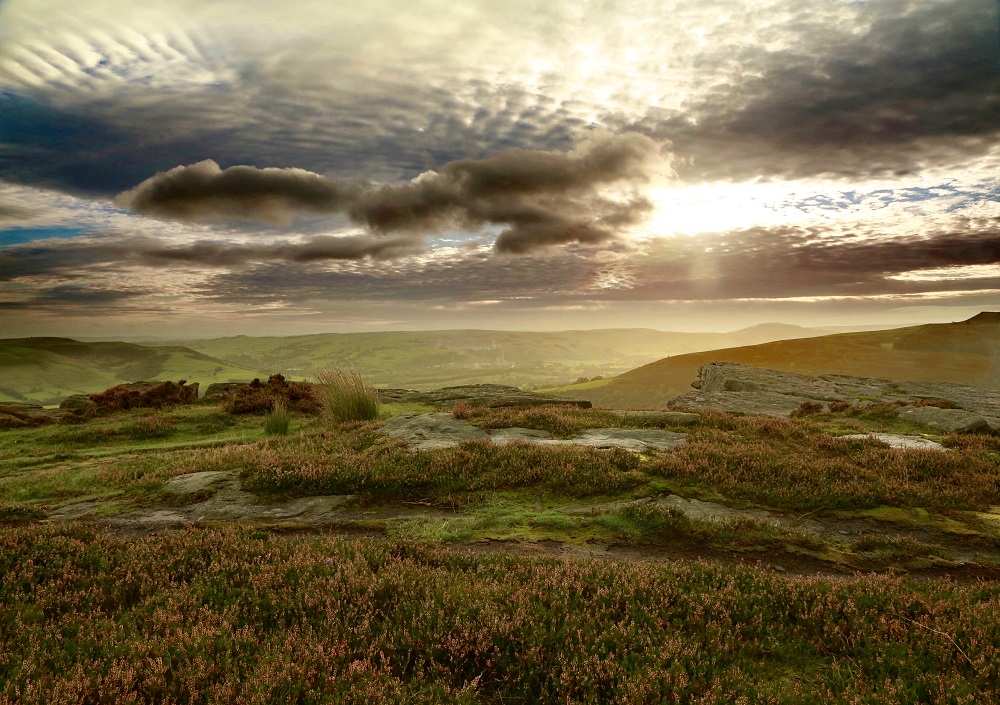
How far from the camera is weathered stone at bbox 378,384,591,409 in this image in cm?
2598

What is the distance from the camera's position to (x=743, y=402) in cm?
2828

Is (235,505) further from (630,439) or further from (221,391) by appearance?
(221,391)

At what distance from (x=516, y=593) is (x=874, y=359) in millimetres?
62880

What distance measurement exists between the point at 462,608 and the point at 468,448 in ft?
24.9

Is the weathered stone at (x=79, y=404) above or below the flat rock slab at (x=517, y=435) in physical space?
below

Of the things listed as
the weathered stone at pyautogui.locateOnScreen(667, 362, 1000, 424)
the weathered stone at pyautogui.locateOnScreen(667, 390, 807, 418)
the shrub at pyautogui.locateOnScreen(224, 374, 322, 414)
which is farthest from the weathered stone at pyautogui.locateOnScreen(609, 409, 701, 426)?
the shrub at pyautogui.locateOnScreen(224, 374, 322, 414)

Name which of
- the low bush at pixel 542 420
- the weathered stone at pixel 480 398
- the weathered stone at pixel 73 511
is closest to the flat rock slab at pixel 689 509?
the low bush at pixel 542 420

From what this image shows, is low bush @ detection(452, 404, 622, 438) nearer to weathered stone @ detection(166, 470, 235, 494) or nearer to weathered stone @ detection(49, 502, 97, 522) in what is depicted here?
weathered stone @ detection(166, 470, 235, 494)

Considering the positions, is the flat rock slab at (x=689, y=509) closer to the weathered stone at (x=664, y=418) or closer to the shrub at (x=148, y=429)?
the weathered stone at (x=664, y=418)

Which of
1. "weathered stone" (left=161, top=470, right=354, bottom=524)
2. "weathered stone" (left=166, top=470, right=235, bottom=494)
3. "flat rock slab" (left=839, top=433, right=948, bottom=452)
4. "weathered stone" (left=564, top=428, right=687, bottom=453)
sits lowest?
"flat rock slab" (left=839, top=433, right=948, bottom=452)

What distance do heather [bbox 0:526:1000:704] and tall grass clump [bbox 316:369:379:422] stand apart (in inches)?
498

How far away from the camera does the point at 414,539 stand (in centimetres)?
820

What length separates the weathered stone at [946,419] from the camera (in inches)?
707

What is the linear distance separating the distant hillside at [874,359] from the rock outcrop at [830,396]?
34.1 ft
